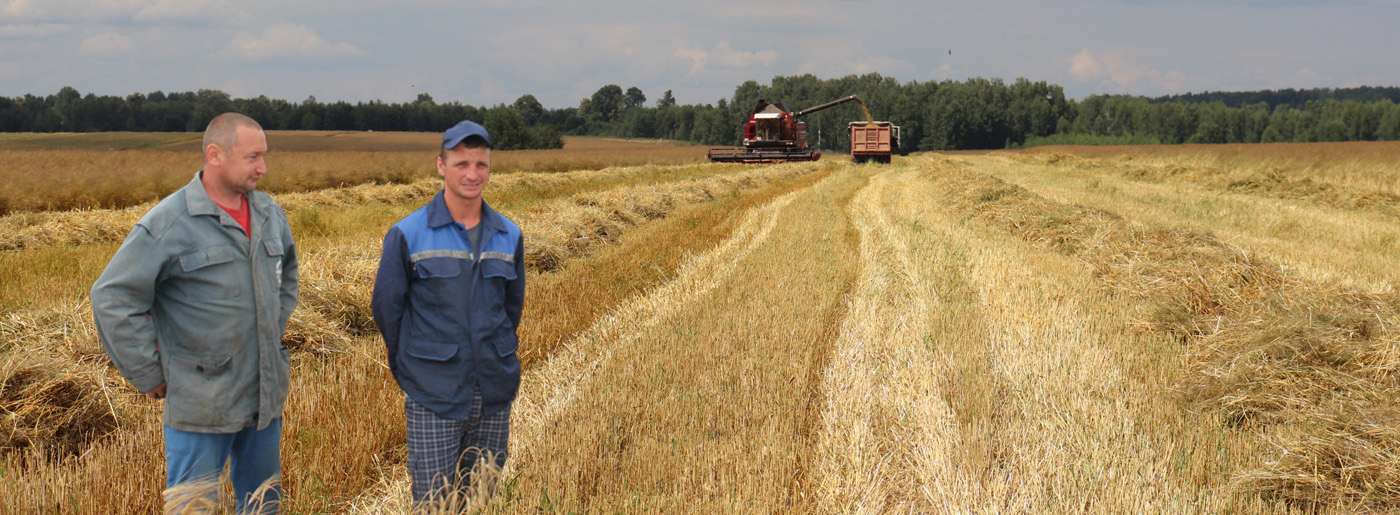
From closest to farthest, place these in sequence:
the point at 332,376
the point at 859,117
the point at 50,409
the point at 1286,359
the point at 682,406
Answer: the point at 50,409, the point at 682,406, the point at 1286,359, the point at 332,376, the point at 859,117

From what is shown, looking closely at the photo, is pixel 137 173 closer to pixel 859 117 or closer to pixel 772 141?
pixel 772 141

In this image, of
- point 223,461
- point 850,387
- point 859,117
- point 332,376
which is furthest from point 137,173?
point 859,117

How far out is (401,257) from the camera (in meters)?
3.09

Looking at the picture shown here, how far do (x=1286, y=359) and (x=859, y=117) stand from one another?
126715 millimetres

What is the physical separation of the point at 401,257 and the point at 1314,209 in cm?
1902

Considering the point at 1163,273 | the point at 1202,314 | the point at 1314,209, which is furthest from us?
the point at 1314,209

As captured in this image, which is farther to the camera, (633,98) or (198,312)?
(633,98)

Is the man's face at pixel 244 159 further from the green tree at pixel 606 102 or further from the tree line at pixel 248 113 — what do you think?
the green tree at pixel 606 102

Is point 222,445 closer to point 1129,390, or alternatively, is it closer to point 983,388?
point 983,388

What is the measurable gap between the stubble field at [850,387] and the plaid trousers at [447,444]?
0.27 metres

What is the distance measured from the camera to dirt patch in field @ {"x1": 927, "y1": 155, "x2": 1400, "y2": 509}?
3850 mm

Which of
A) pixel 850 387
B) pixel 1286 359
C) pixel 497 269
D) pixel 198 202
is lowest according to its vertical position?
pixel 850 387

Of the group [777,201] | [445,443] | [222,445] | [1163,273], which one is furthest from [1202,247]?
[777,201]

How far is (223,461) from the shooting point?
2947 millimetres
